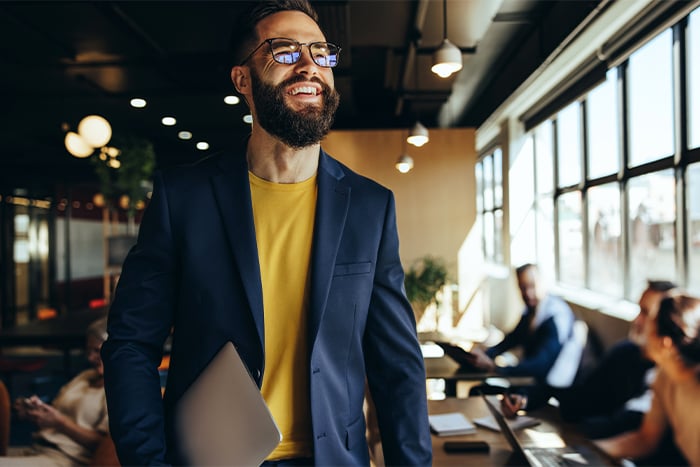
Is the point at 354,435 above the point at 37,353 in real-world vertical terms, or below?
above

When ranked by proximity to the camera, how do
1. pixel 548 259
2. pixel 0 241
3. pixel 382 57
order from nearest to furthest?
pixel 548 259
pixel 382 57
pixel 0 241

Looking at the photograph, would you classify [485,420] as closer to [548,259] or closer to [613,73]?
[613,73]

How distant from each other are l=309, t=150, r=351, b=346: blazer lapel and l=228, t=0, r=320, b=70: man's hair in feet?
1.12

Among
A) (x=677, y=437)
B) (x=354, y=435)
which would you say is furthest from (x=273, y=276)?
(x=677, y=437)

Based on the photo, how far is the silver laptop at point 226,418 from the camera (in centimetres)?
114

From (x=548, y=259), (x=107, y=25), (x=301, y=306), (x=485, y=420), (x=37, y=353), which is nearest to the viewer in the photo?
(x=301, y=306)

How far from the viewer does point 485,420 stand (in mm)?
2621

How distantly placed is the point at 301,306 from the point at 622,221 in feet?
16.4

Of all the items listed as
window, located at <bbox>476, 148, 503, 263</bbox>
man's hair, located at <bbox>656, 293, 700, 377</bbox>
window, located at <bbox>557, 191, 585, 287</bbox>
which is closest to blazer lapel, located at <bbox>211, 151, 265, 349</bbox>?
man's hair, located at <bbox>656, 293, 700, 377</bbox>

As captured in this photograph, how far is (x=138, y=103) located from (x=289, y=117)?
5.92 m

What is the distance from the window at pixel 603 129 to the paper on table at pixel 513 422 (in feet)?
11.8

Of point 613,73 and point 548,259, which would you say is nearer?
point 613,73

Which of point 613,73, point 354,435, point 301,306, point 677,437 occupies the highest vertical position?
point 613,73

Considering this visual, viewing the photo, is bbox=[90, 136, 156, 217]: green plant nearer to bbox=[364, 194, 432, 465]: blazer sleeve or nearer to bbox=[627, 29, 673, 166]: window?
bbox=[627, 29, 673, 166]: window
